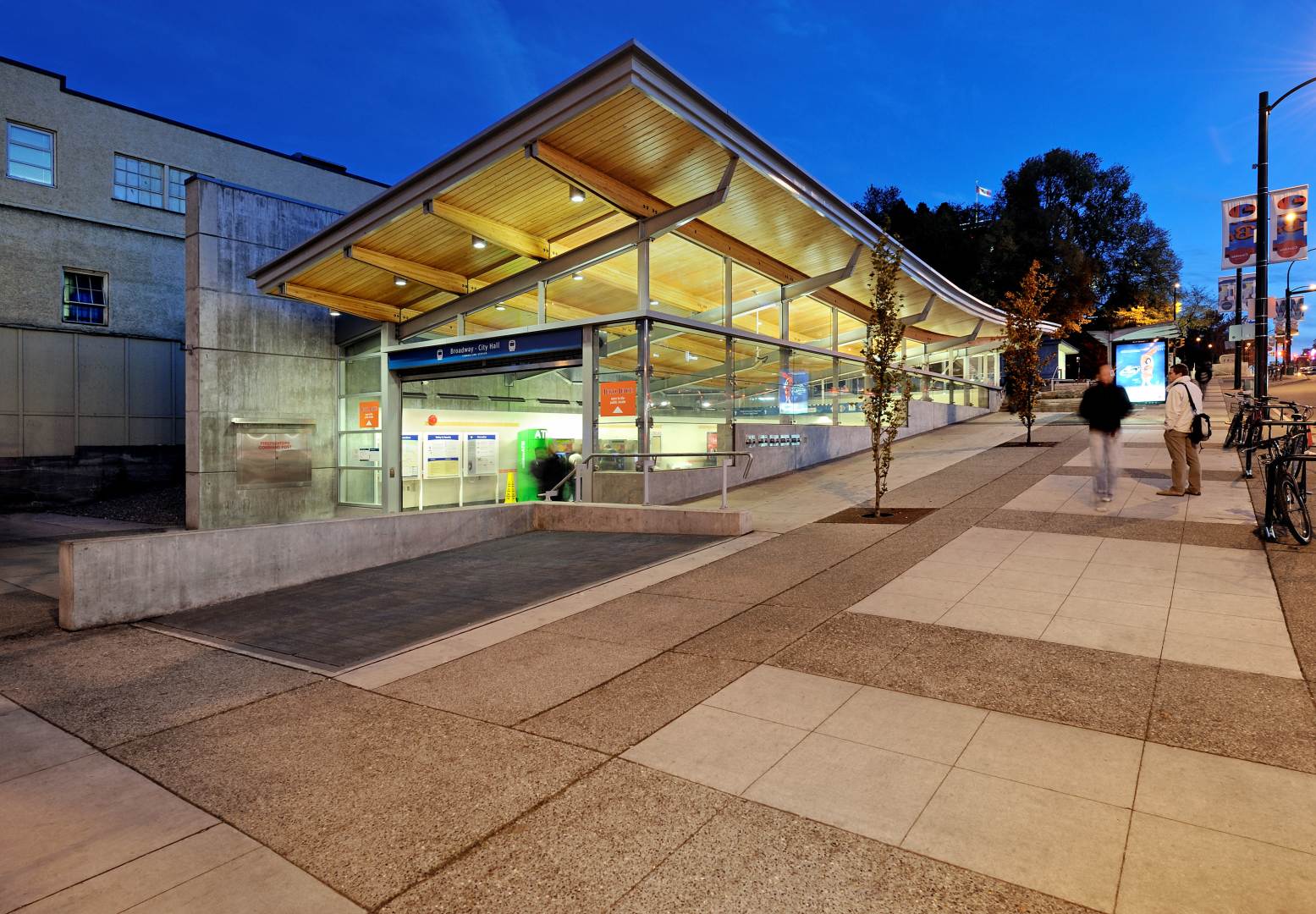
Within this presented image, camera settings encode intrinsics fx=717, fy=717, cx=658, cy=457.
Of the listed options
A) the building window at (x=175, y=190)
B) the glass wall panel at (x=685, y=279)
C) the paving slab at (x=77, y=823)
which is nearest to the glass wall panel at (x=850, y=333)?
the glass wall panel at (x=685, y=279)

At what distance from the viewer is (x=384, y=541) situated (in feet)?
32.9

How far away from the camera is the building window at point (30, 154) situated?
20141 mm

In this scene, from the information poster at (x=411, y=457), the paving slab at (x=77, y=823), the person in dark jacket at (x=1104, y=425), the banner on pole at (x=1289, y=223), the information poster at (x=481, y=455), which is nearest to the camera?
the paving slab at (x=77, y=823)

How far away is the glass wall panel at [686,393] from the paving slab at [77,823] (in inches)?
404

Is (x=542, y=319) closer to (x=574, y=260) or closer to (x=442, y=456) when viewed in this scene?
(x=574, y=260)

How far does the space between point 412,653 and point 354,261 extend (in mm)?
12179

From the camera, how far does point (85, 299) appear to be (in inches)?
844

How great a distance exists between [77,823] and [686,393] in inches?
469

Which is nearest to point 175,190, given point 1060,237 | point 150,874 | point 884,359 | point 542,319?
point 542,319

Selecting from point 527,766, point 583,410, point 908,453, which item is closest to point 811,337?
point 908,453

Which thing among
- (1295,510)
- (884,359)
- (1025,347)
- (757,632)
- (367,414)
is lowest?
(757,632)

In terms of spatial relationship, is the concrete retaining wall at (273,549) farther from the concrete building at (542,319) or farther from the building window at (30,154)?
the building window at (30,154)

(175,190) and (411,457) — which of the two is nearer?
(411,457)

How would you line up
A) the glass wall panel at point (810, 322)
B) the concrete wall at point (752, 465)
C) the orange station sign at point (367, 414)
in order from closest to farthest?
the concrete wall at point (752, 465) → the orange station sign at point (367, 414) → the glass wall panel at point (810, 322)
